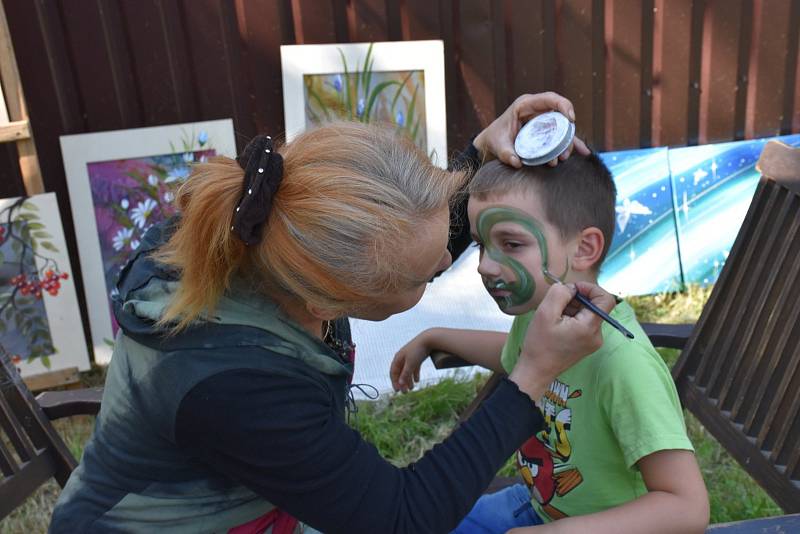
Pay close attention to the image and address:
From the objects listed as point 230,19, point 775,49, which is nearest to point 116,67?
point 230,19

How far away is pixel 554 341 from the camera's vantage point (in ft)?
4.38

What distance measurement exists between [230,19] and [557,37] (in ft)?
5.30

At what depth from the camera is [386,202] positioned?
4.07 ft

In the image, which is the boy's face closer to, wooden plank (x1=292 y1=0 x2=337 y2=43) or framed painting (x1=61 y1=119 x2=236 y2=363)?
framed painting (x1=61 y1=119 x2=236 y2=363)

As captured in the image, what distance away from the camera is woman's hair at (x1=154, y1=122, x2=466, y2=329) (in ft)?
4.00

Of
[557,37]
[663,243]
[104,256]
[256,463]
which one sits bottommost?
[663,243]

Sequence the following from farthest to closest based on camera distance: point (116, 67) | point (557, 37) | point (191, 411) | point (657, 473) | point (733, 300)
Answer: point (557, 37) → point (116, 67) → point (733, 300) → point (657, 473) → point (191, 411)

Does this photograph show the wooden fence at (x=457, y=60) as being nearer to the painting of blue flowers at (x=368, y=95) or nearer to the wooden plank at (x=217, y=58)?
the wooden plank at (x=217, y=58)

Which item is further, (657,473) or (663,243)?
(663,243)

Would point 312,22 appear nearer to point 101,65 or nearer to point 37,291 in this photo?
point 101,65

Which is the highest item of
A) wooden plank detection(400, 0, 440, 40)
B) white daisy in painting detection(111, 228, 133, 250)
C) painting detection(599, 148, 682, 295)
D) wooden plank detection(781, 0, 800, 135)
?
wooden plank detection(400, 0, 440, 40)

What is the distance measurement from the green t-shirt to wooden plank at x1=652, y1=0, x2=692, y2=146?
291cm

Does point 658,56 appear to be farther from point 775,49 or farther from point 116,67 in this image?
point 116,67

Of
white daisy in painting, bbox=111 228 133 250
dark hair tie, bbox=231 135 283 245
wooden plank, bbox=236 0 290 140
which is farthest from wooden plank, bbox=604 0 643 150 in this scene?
dark hair tie, bbox=231 135 283 245
